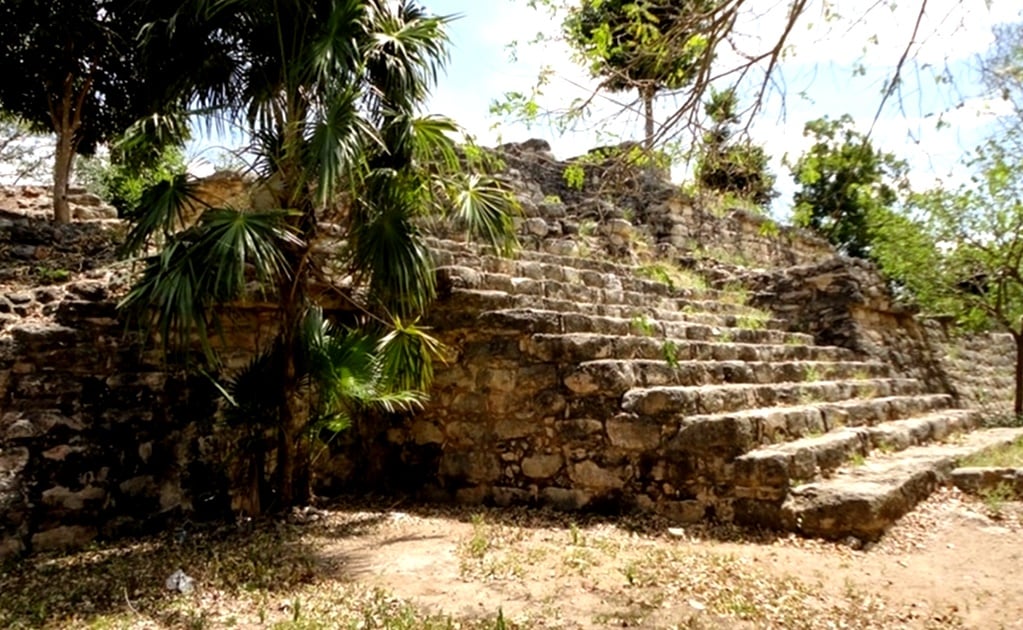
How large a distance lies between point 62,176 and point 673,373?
7122 millimetres

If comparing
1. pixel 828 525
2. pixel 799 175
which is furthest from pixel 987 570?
pixel 799 175

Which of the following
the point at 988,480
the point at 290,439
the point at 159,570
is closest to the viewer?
the point at 159,570

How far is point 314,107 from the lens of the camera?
15.3ft

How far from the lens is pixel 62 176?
775 cm

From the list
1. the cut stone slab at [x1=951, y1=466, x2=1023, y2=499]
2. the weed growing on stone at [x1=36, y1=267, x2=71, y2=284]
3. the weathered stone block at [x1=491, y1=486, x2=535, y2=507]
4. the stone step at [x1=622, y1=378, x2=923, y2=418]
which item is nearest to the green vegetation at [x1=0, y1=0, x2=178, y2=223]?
the weed growing on stone at [x1=36, y1=267, x2=71, y2=284]

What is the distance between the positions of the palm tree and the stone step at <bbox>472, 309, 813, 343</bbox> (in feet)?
1.76

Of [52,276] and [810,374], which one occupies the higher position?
[52,276]

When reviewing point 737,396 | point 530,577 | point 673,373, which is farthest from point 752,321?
point 530,577

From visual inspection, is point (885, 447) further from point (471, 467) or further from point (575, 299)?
point (471, 467)

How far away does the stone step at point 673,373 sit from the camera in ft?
16.0

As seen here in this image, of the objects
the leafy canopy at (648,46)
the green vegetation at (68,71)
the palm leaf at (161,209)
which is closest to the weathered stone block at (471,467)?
the palm leaf at (161,209)

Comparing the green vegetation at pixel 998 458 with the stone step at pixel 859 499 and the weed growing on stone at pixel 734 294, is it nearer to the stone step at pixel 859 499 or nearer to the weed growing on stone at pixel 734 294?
the stone step at pixel 859 499

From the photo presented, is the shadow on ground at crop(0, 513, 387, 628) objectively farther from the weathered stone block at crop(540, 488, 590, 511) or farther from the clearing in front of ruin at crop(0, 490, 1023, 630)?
the weathered stone block at crop(540, 488, 590, 511)

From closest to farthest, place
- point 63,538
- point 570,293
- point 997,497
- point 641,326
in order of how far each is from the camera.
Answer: point 63,538
point 997,497
point 641,326
point 570,293
